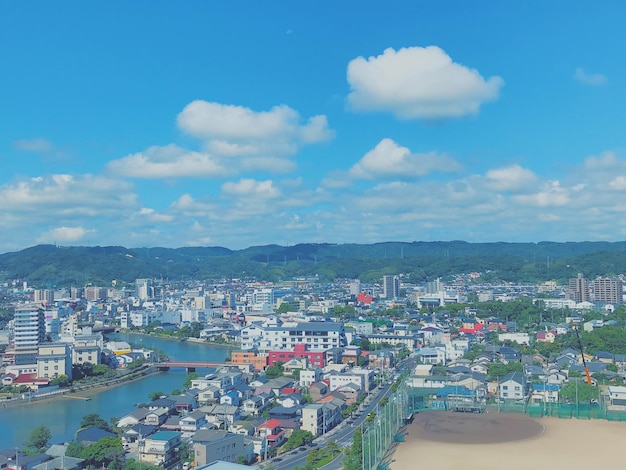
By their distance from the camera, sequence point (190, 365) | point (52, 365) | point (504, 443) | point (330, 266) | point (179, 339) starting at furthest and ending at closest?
point (330, 266) → point (179, 339) → point (190, 365) → point (52, 365) → point (504, 443)

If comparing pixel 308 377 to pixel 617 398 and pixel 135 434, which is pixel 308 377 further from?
pixel 617 398

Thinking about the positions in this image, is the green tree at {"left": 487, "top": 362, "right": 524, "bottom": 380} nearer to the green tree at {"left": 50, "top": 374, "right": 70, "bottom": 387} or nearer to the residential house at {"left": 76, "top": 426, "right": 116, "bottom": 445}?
the residential house at {"left": 76, "top": 426, "right": 116, "bottom": 445}

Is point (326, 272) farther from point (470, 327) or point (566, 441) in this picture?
point (566, 441)

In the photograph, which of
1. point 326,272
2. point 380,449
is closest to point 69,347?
point 380,449

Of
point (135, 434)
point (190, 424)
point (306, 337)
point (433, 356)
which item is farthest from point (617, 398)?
point (306, 337)

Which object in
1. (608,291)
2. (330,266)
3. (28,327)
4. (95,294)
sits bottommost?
(28,327)

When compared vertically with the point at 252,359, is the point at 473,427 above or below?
below

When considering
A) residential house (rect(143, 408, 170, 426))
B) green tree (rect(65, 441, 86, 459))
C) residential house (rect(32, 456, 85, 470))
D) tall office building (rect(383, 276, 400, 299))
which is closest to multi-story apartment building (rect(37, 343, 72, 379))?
residential house (rect(143, 408, 170, 426))
